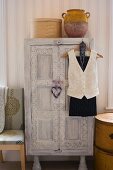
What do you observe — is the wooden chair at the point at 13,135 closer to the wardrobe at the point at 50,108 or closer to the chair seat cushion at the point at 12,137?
the chair seat cushion at the point at 12,137

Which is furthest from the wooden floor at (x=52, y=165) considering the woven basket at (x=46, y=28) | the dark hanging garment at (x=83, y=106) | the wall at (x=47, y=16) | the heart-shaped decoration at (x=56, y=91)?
the woven basket at (x=46, y=28)

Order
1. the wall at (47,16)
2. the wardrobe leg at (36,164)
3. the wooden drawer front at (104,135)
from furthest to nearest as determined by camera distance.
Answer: the wall at (47,16), the wardrobe leg at (36,164), the wooden drawer front at (104,135)

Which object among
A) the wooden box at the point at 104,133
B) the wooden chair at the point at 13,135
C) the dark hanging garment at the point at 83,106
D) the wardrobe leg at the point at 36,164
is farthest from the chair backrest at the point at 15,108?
the wooden box at the point at 104,133

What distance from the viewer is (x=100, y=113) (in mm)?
3320

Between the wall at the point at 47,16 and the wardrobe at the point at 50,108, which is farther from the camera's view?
the wall at the point at 47,16

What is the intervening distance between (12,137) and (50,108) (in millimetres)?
518

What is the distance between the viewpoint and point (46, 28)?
2.95 metres

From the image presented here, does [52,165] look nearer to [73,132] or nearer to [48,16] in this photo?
[73,132]

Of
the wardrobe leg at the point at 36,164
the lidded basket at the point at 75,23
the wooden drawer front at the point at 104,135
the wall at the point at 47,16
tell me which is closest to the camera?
the wooden drawer front at the point at 104,135

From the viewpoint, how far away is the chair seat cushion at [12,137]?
111 inches

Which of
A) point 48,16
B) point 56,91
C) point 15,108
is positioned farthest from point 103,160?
point 48,16

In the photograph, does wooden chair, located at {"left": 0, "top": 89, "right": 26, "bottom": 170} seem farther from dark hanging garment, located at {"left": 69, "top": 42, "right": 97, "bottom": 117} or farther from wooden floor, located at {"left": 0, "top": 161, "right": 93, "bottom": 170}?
dark hanging garment, located at {"left": 69, "top": 42, "right": 97, "bottom": 117}

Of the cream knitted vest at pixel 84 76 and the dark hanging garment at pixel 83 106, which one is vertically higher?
the cream knitted vest at pixel 84 76

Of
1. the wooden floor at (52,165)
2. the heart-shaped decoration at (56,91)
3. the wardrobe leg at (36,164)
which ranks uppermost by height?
the heart-shaped decoration at (56,91)
